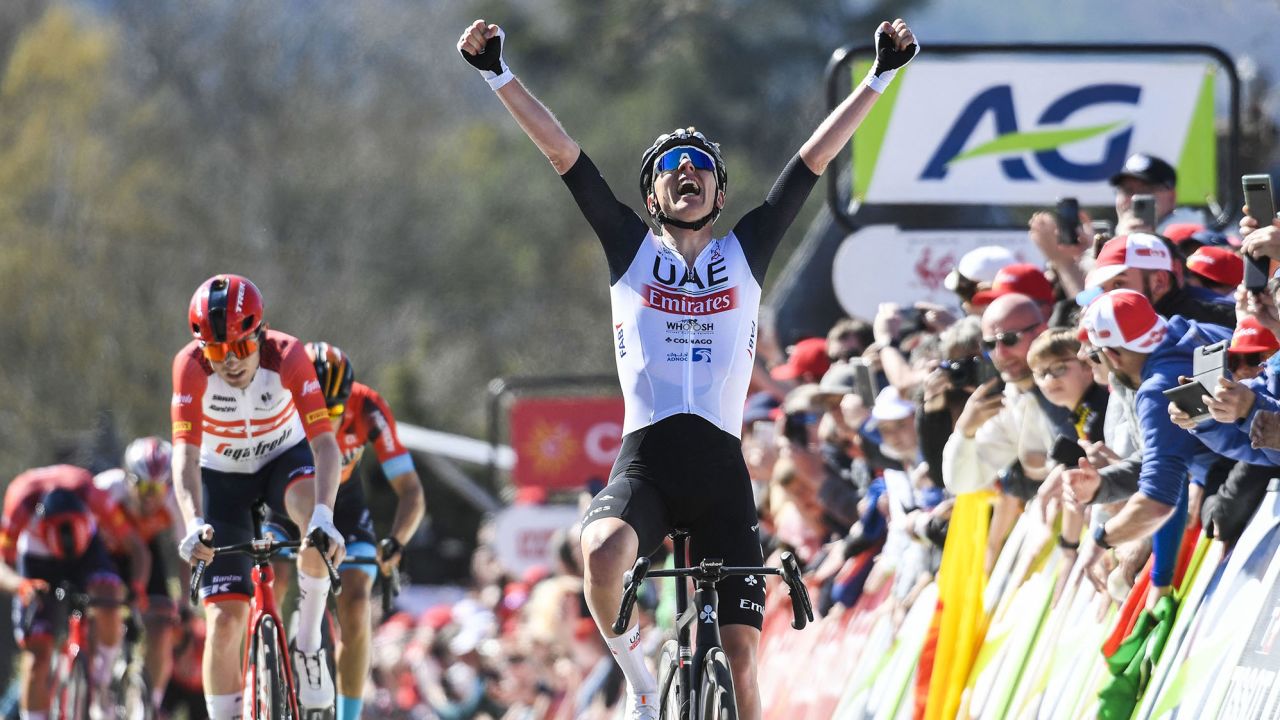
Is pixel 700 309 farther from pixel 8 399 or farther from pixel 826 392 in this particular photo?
pixel 8 399

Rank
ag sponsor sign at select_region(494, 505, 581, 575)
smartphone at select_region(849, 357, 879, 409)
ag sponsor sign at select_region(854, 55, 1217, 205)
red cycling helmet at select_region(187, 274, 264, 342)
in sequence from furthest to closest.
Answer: ag sponsor sign at select_region(494, 505, 581, 575)
ag sponsor sign at select_region(854, 55, 1217, 205)
smartphone at select_region(849, 357, 879, 409)
red cycling helmet at select_region(187, 274, 264, 342)

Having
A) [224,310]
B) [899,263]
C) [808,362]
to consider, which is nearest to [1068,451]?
[224,310]

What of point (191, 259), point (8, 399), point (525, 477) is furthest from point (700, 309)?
point (191, 259)

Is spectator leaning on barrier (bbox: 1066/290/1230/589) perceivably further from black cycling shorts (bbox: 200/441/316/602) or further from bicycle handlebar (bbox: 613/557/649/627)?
black cycling shorts (bbox: 200/441/316/602)

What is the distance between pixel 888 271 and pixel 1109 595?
6.19 meters

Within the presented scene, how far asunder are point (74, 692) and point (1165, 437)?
8.03 metres

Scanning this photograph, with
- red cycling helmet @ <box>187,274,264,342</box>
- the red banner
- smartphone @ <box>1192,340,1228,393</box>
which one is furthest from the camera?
the red banner

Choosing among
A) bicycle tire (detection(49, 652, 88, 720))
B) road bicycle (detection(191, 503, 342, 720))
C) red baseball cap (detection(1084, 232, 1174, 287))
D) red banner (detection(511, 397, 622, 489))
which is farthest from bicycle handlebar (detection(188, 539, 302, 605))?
red banner (detection(511, 397, 622, 489))

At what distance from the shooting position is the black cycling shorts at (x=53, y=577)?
13812 mm

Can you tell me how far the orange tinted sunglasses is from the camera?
367 inches

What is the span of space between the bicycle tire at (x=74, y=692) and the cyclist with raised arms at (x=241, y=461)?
11.8ft

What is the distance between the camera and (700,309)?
7.46m

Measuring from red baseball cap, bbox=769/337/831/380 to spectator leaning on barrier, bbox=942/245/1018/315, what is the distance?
256cm

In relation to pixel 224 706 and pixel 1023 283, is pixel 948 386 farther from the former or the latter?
pixel 224 706
